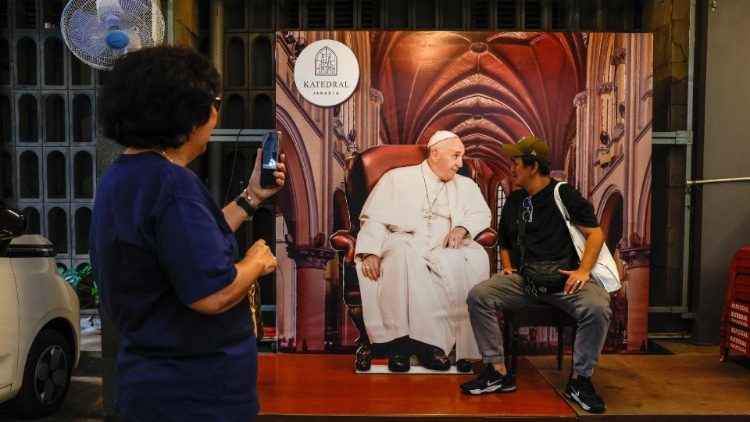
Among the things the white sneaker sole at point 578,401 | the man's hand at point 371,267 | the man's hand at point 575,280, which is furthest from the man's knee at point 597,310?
the man's hand at point 371,267

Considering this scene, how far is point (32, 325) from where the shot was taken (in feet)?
13.2

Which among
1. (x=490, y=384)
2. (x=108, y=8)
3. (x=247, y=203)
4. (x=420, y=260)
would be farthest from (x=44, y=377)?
(x=490, y=384)

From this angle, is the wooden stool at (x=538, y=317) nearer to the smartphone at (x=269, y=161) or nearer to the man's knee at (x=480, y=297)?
the man's knee at (x=480, y=297)

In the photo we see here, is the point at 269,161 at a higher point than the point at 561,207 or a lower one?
higher

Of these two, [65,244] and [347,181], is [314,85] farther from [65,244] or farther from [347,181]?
[65,244]

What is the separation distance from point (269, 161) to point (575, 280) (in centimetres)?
247

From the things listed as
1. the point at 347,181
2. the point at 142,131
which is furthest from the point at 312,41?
the point at 142,131

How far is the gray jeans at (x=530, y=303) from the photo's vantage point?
4031 mm

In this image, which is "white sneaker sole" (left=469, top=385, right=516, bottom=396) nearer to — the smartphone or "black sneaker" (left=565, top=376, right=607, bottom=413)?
"black sneaker" (left=565, top=376, right=607, bottom=413)

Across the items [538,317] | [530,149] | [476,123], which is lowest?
[538,317]

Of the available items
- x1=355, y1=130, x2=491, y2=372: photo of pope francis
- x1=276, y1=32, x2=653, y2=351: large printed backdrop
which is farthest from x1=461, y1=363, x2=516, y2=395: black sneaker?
x1=276, y1=32, x2=653, y2=351: large printed backdrop

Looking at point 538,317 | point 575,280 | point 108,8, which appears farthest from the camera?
point 538,317

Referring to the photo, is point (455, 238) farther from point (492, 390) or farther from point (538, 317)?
point (492, 390)

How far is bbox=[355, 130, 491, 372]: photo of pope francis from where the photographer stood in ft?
15.5
